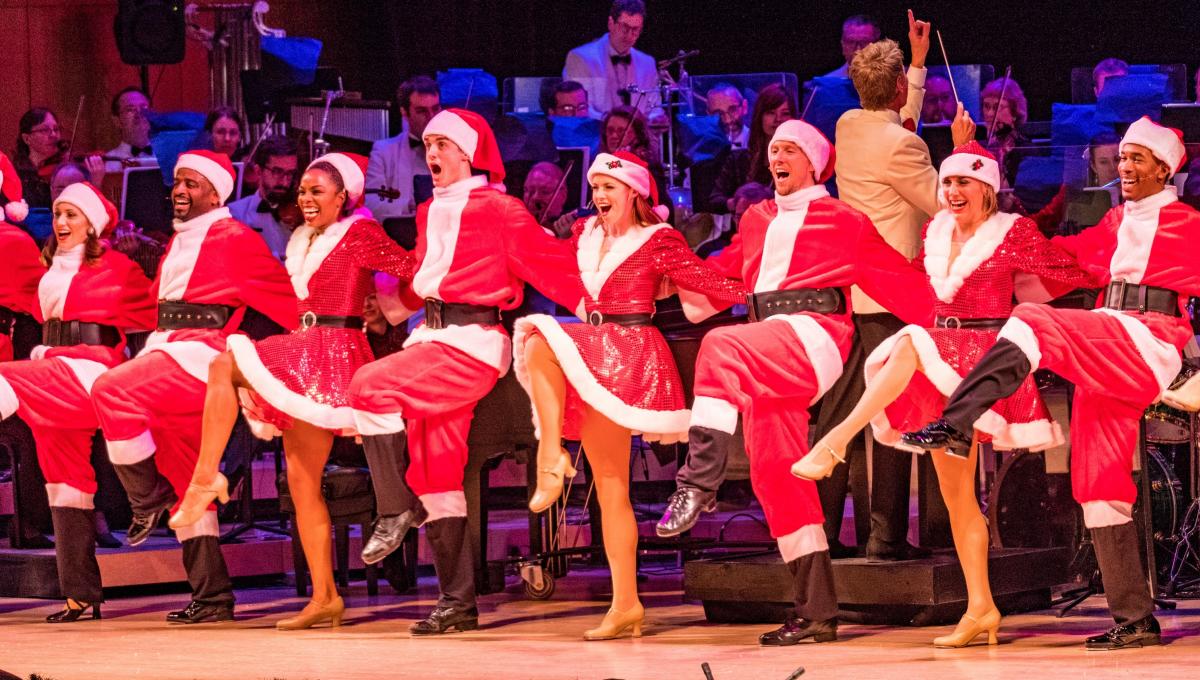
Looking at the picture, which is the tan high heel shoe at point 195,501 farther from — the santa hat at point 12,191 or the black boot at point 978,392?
the black boot at point 978,392

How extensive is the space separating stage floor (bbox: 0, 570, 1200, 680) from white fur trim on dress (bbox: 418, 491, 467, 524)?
0.44m

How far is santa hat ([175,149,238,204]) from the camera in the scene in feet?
23.6

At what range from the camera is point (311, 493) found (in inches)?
271

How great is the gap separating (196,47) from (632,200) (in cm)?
690

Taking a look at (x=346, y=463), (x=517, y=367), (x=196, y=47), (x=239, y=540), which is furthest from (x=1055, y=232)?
(x=196, y=47)

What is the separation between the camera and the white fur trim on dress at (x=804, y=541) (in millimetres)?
5906

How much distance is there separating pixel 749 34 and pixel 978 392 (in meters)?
6.70

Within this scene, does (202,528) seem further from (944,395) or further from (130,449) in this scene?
(944,395)

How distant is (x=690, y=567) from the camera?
22.0ft

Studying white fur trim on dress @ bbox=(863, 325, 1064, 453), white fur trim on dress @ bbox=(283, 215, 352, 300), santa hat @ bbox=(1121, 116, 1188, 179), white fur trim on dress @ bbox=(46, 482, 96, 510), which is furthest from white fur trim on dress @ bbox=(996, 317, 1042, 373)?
white fur trim on dress @ bbox=(46, 482, 96, 510)

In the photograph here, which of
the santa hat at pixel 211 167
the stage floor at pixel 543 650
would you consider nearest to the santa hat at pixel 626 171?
the stage floor at pixel 543 650

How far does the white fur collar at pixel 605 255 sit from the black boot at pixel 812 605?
117cm

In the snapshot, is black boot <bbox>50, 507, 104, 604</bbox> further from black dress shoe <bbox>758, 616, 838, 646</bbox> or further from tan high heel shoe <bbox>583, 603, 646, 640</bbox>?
black dress shoe <bbox>758, 616, 838, 646</bbox>

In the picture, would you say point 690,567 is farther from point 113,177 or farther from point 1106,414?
point 113,177
